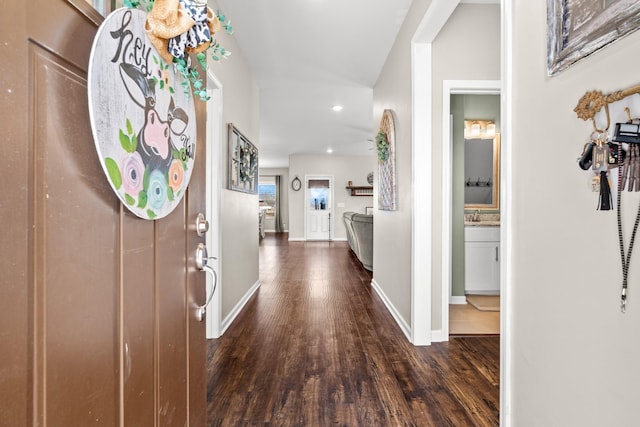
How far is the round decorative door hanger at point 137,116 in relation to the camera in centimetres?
63

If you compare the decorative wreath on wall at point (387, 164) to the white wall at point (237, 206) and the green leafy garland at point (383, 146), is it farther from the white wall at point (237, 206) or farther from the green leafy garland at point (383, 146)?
the white wall at point (237, 206)

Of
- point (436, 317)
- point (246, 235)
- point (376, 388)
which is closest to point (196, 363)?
point (376, 388)

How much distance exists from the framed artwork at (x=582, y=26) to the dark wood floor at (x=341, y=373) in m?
1.57

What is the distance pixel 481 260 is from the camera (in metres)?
3.53

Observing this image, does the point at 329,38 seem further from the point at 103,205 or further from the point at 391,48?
the point at 103,205

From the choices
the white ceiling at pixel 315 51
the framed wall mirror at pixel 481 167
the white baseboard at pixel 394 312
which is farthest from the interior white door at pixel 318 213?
the framed wall mirror at pixel 481 167

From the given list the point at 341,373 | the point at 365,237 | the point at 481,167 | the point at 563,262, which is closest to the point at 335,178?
the point at 365,237

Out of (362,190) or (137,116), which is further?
(362,190)

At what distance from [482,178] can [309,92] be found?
255 centimetres

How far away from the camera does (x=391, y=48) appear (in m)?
3.07

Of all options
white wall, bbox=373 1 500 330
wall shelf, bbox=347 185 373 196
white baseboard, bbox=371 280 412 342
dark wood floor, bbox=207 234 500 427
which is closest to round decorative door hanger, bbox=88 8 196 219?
dark wood floor, bbox=207 234 500 427

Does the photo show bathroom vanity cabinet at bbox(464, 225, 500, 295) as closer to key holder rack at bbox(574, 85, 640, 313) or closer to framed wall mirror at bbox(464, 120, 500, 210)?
framed wall mirror at bbox(464, 120, 500, 210)

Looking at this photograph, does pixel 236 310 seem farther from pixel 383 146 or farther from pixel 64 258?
pixel 64 258

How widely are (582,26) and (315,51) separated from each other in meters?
2.73
